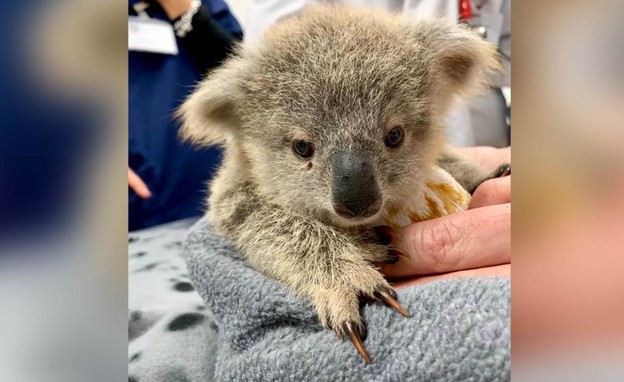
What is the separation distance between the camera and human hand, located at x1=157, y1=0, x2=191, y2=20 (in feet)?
3.98

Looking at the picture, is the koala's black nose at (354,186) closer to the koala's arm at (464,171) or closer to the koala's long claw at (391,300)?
the koala's long claw at (391,300)

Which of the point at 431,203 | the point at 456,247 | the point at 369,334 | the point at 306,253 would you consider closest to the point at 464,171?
the point at 431,203

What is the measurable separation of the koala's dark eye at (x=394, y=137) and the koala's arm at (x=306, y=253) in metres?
0.24

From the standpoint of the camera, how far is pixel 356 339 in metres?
1.01

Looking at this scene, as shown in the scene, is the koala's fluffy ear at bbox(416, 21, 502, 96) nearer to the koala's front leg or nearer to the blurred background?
the blurred background

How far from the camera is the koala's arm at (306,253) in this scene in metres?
1.08

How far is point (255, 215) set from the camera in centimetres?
131

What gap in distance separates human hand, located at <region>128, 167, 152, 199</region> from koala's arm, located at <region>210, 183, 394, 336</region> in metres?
0.19

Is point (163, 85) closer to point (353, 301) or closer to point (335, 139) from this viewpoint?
point (335, 139)

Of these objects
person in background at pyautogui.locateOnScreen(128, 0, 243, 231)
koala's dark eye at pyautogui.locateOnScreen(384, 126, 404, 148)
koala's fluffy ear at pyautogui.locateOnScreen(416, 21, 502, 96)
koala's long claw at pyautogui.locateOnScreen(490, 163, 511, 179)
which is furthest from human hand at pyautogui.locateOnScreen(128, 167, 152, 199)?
koala's long claw at pyautogui.locateOnScreen(490, 163, 511, 179)
